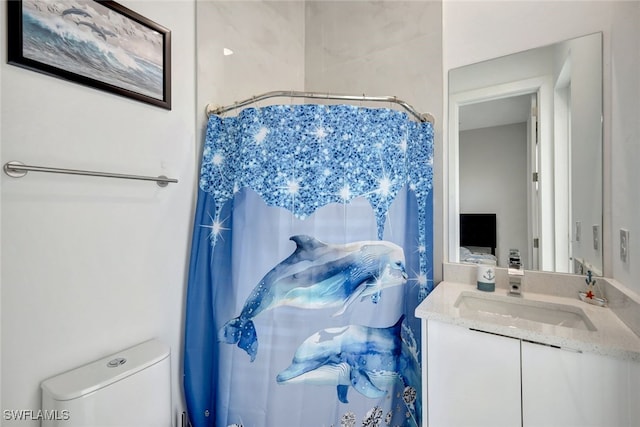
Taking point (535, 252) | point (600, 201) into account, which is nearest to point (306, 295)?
point (535, 252)

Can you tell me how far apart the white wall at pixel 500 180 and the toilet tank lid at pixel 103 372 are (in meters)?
1.70

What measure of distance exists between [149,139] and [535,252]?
6.44ft

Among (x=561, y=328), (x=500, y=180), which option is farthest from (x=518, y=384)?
(x=500, y=180)

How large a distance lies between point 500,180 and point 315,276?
1.13 m

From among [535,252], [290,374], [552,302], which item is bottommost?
[290,374]

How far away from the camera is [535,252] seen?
1386 millimetres

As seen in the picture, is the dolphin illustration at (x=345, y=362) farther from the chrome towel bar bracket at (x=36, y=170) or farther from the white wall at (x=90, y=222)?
the chrome towel bar bracket at (x=36, y=170)

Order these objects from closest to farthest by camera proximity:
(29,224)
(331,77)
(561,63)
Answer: (29,224) → (561,63) → (331,77)

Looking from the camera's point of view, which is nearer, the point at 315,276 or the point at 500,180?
the point at 315,276

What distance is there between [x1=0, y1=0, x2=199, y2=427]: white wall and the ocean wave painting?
0.07 m

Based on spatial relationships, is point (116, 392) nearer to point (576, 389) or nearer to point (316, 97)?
point (316, 97)

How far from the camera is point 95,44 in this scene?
108cm

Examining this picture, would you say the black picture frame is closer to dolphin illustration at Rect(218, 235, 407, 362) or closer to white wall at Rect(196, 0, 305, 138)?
white wall at Rect(196, 0, 305, 138)

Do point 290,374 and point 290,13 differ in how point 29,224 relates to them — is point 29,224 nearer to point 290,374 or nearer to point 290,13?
point 290,374
